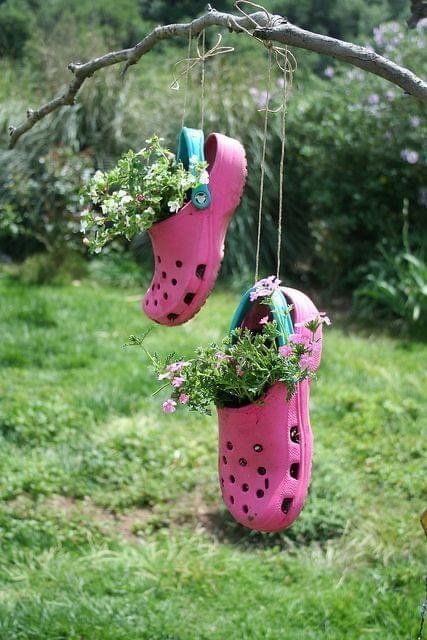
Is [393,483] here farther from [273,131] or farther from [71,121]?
[71,121]

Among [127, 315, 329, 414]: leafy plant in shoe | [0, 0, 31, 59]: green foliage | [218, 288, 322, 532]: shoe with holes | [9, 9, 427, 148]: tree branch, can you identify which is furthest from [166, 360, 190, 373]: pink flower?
[0, 0, 31, 59]: green foliage

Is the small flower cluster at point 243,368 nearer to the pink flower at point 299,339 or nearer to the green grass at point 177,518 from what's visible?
the pink flower at point 299,339

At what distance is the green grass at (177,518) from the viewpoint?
11.0 ft

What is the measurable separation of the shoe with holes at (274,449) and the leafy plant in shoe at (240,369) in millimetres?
36

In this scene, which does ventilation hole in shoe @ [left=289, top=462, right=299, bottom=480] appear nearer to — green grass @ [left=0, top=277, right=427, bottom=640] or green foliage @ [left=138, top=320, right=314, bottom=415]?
green foliage @ [left=138, top=320, right=314, bottom=415]

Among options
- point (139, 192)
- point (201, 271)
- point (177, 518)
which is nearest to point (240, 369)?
point (201, 271)

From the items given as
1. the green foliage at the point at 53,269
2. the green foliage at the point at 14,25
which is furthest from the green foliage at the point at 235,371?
the green foliage at the point at 14,25

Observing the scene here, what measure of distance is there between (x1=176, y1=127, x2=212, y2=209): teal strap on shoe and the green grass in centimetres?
159

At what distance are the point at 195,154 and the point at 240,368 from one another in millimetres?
630

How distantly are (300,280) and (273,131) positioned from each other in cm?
143

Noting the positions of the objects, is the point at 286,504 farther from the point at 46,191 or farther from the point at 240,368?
the point at 46,191

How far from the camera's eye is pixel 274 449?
7.00ft

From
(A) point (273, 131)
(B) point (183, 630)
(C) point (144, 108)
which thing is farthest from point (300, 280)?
(B) point (183, 630)

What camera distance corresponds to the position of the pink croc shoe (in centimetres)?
238
